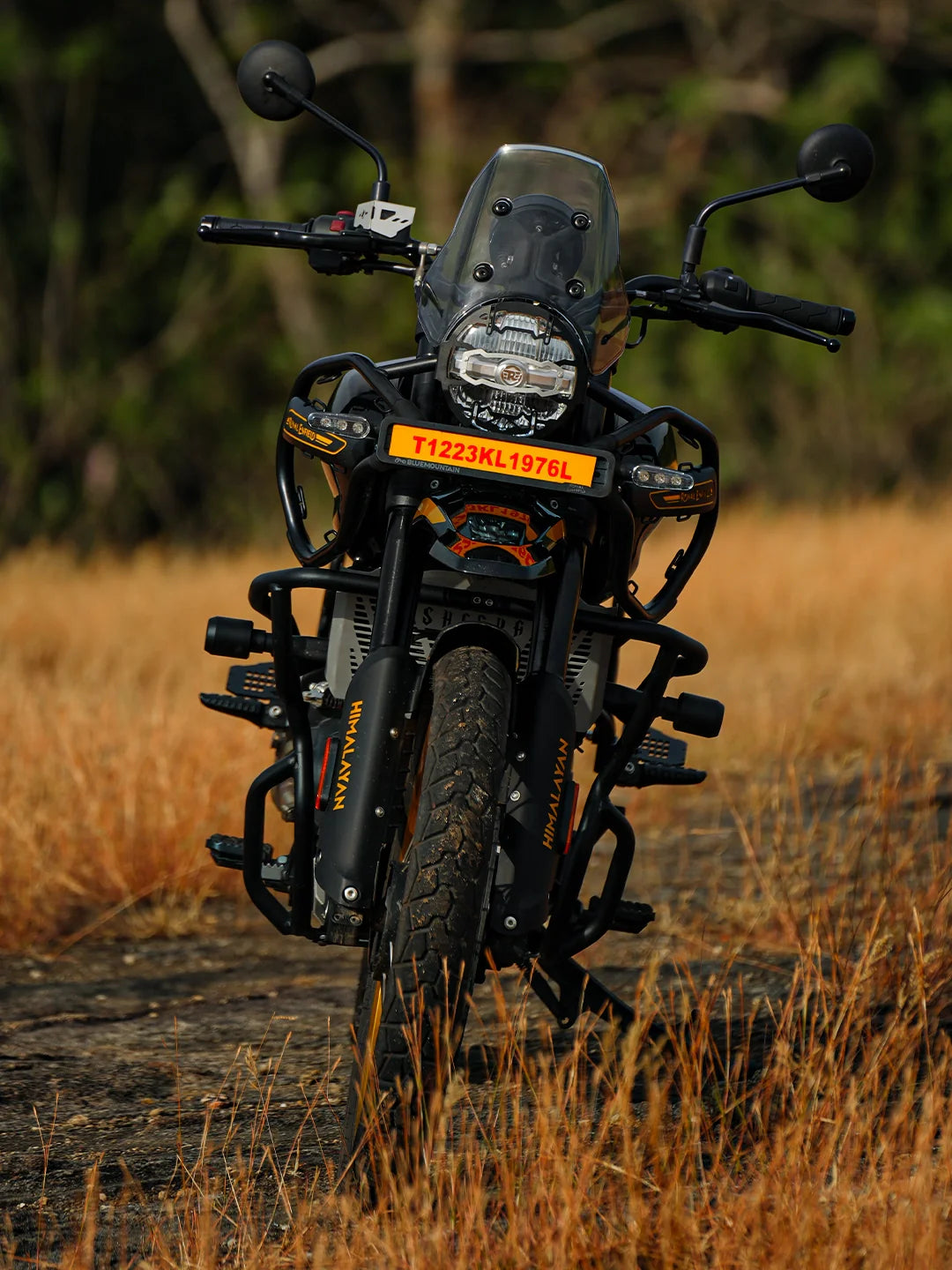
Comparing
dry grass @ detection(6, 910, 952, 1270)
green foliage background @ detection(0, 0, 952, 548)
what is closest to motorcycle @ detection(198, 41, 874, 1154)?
dry grass @ detection(6, 910, 952, 1270)

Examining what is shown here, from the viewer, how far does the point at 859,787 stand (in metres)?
7.07

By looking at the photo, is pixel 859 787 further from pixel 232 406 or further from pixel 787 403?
pixel 232 406

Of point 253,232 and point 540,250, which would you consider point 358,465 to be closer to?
point 540,250

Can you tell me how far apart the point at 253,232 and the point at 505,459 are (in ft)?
3.54

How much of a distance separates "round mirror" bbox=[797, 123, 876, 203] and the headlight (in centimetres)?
96

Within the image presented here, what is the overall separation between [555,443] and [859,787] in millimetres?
4263

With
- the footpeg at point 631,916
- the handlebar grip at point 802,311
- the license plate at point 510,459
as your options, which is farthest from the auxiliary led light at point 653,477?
the footpeg at point 631,916

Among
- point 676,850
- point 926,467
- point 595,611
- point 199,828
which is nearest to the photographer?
point 595,611

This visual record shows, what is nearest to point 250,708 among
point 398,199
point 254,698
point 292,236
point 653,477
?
point 254,698

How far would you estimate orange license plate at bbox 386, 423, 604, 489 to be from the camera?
10.3 ft

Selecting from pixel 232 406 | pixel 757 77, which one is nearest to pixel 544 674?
pixel 232 406

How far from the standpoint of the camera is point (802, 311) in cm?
394

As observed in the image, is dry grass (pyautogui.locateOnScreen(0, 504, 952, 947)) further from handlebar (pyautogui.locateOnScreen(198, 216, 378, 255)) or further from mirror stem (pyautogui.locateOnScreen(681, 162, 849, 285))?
handlebar (pyautogui.locateOnScreen(198, 216, 378, 255))

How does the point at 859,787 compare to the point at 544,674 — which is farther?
the point at 859,787
